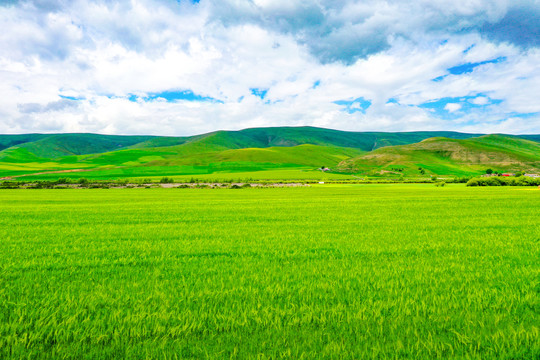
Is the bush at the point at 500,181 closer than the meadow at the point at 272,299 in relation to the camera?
No

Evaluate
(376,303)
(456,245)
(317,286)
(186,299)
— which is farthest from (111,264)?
(456,245)

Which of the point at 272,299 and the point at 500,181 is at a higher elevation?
the point at 272,299

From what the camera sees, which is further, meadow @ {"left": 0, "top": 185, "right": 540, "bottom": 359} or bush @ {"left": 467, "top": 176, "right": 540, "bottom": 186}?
bush @ {"left": 467, "top": 176, "right": 540, "bottom": 186}

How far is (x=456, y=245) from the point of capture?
40.1ft

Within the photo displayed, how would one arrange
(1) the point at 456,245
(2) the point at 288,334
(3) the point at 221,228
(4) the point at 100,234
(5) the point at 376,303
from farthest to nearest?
(3) the point at 221,228 < (4) the point at 100,234 < (1) the point at 456,245 < (5) the point at 376,303 < (2) the point at 288,334

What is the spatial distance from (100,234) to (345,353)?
15.0 meters

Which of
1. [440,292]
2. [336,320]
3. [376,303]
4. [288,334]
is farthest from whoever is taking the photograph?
[440,292]

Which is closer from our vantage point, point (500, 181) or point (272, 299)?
point (272, 299)

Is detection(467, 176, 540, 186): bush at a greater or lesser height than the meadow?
lesser

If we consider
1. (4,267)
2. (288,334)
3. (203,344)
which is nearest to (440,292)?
(288,334)

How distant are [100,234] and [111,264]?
6878 mm

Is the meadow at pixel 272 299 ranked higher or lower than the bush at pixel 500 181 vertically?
higher

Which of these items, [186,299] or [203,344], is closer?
[203,344]

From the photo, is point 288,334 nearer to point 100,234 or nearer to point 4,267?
point 4,267
